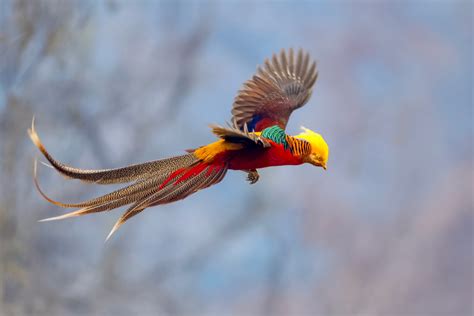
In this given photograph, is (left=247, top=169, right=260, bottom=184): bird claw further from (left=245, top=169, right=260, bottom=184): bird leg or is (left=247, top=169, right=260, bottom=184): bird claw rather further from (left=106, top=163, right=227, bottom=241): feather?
(left=106, top=163, right=227, bottom=241): feather

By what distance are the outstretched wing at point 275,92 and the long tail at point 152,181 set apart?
0.93m

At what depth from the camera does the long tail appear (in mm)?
3908

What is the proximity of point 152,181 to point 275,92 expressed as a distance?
1693 mm

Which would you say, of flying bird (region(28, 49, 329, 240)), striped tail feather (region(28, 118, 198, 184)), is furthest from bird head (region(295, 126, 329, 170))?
striped tail feather (region(28, 118, 198, 184))

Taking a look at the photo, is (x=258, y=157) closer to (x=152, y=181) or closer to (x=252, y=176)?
(x=152, y=181)

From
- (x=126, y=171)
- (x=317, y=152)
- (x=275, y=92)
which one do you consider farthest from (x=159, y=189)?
(x=275, y=92)

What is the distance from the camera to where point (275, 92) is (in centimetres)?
551

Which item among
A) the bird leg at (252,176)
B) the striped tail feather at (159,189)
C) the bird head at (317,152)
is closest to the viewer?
the striped tail feather at (159,189)

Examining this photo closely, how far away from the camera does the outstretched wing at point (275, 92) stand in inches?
Result: 202

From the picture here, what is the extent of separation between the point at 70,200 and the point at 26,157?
5.34 ft

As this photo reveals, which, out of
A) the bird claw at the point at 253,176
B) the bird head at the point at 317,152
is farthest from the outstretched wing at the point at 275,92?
the bird head at the point at 317,152

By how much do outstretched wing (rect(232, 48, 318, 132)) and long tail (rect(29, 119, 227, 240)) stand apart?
929 mm

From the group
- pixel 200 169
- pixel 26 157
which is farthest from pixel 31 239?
pixel 200 169

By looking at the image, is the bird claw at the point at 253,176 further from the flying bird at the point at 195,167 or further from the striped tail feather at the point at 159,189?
the striped tail feather at the point at 159,189
